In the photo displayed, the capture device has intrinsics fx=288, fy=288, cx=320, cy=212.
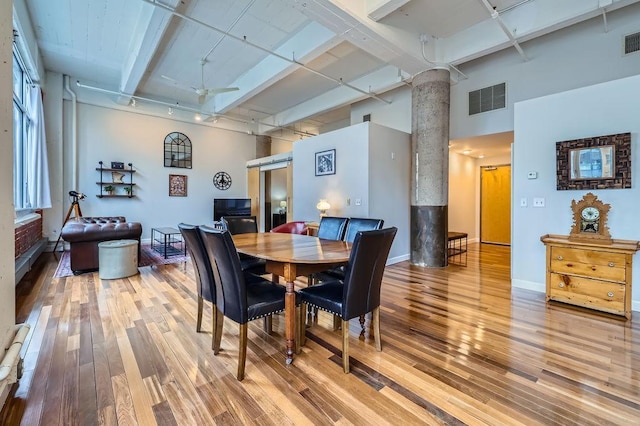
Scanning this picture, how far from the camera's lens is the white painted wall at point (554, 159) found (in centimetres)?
305

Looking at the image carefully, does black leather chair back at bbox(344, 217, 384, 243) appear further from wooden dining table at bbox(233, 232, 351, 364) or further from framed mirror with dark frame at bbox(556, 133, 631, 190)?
framed mirror with dark frame at bbox(556, 133, 631, 190)

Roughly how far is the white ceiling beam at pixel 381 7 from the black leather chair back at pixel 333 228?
2.54 meters

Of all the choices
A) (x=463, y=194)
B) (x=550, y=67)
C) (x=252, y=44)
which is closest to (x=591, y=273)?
(x=550, y=67)

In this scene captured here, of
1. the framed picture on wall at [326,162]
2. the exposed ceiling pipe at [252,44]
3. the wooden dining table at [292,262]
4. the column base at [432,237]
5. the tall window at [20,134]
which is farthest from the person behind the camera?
the framed picture on wall at [326,162]

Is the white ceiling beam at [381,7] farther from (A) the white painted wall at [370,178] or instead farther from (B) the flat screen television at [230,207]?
(B) the flat screen television at [230,207]

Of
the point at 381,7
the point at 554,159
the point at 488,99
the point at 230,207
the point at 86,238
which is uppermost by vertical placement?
the point at 381,7

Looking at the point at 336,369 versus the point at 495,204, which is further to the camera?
the point at 495,204

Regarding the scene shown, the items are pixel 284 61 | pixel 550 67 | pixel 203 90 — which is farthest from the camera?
pixel 284 61

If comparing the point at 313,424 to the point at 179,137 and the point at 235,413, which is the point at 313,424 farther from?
the point at 179,137

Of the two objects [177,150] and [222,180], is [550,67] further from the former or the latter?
[177,150]

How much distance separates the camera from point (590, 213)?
10.6ft

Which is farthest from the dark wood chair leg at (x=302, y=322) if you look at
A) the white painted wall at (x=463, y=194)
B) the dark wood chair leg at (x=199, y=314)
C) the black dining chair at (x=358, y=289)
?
the white painted wall at (x=463, y=194)

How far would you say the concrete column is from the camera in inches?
194

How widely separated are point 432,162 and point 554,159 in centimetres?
176
